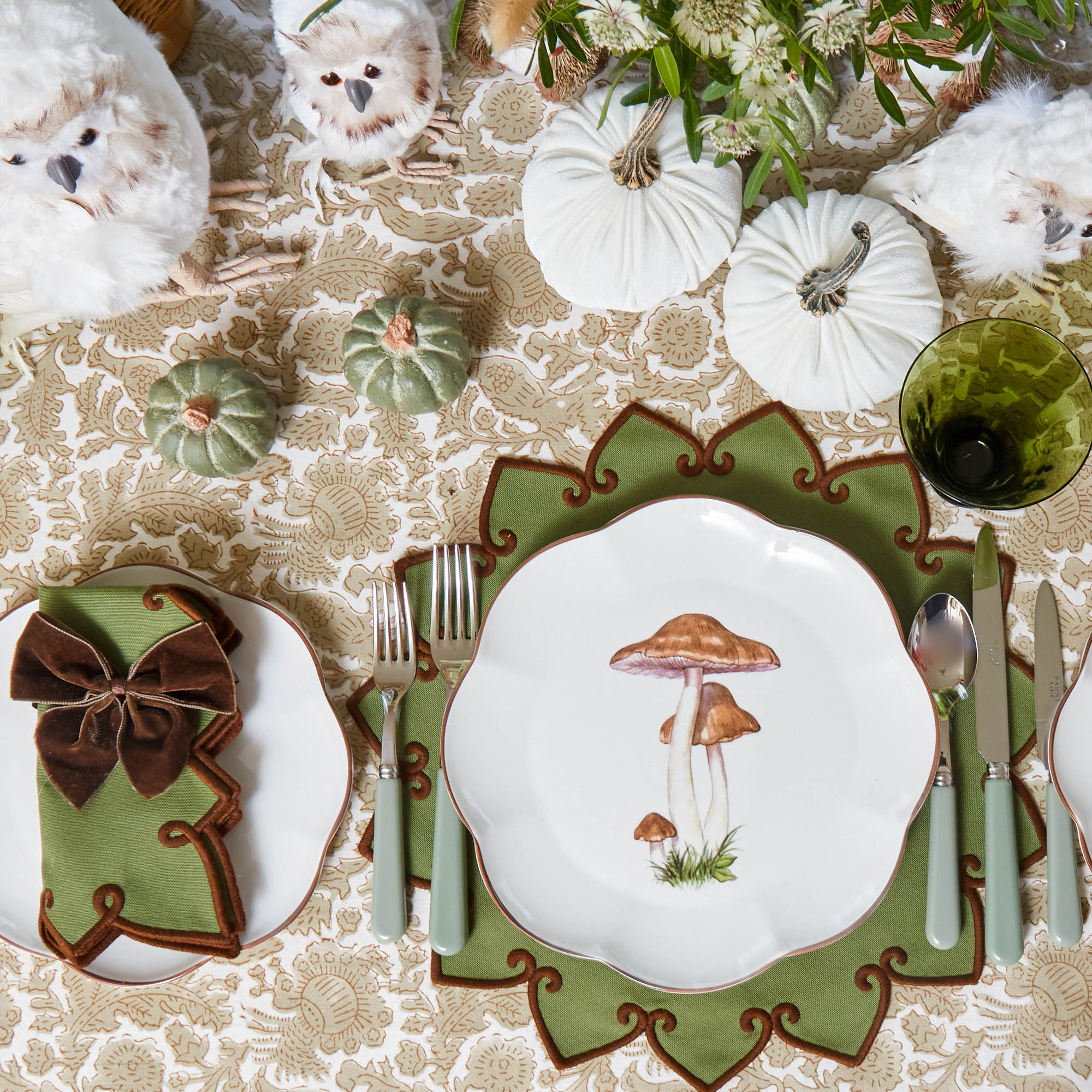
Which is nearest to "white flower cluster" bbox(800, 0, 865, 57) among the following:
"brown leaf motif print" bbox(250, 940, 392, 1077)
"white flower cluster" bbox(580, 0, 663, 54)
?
"white flower cluster" bbox(580, 0, 663, 54)

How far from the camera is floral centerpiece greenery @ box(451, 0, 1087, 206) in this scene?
0.62 m

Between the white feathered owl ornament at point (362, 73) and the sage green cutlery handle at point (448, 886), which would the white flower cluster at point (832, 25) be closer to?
the white feathered owl ornament at point (362, 73)

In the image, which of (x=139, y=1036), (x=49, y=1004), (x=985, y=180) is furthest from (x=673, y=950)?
(x=985, y=180)

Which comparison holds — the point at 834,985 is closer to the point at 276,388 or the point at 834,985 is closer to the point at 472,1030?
the point at 472,1030

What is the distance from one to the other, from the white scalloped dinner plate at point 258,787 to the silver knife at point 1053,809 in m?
0.81

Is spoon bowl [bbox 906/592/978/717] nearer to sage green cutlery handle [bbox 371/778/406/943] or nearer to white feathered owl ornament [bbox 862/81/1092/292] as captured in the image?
white feathered owl ornament [bbox 862/81/1092/292]

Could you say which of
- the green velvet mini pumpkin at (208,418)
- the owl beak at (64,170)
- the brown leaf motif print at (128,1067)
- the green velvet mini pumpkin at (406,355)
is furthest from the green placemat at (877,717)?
the owl beak at (64,170)

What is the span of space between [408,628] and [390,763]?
0.53ft

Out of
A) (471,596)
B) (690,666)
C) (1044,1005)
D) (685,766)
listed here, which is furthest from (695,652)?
(1044,1005)

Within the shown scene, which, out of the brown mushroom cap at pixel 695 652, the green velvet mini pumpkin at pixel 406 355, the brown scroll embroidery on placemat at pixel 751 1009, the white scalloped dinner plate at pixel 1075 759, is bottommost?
the brown scroll embroidery on placemat at pixel 751 1009

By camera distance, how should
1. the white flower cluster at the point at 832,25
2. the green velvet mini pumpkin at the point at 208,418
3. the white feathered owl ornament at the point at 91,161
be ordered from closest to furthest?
1. the white flower cluster at the point at 832,25
2. the white feathered owl ornament at the point at 91,161
3. the green velvet mini pumpkin at the point at 208,418

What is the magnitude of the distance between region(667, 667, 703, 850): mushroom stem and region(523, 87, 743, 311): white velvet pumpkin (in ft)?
1.47

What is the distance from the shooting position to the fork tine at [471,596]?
0.98 metres

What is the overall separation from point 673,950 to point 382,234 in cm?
94
